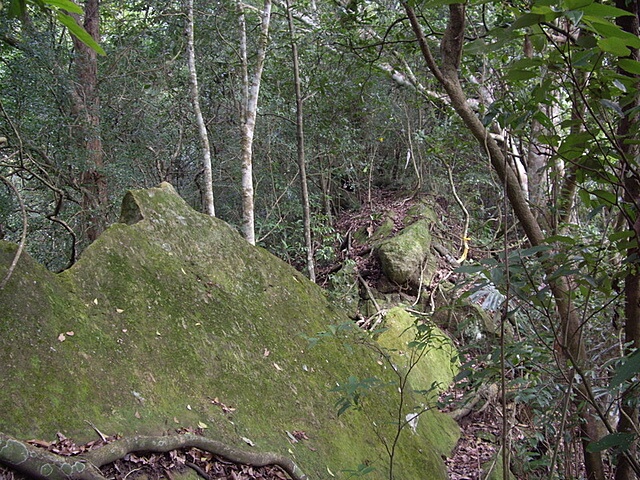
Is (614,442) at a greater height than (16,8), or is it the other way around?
(16,8)

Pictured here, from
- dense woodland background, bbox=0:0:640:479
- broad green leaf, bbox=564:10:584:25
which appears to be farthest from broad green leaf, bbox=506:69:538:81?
broad green leaf, bbox=564:10:584:25

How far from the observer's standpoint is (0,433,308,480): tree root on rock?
6.65 feet

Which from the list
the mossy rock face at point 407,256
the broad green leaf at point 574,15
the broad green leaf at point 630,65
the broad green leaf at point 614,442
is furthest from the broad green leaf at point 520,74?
the mossy rock face at point 407,256

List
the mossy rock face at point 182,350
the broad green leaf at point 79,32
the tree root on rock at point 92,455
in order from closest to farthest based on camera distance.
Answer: the broad green leaf at point 79,32, the tree root on rock at point 92,455, the mossy rock face at point 182,350

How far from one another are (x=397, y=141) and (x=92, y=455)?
38.8ft

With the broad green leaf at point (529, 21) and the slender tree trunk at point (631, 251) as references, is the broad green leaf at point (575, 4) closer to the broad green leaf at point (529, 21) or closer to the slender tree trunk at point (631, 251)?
the broad green leaf at point (529, 21)

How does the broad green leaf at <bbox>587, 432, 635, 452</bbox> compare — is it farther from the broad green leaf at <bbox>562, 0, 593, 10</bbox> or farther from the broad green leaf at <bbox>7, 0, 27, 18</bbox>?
the broad green leaf at <bbox>7, 0, 27, 18</bbox>

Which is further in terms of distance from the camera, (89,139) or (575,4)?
(89,139)

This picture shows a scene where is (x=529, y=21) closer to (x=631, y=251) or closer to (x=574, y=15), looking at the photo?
(x=574, y=15)

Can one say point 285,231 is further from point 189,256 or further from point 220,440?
point 220,440

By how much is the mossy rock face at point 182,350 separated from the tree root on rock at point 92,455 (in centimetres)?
11

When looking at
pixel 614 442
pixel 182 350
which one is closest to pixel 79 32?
pixel 614 442

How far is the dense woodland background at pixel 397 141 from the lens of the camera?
1.40 meters

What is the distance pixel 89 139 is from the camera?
6.10 meters
